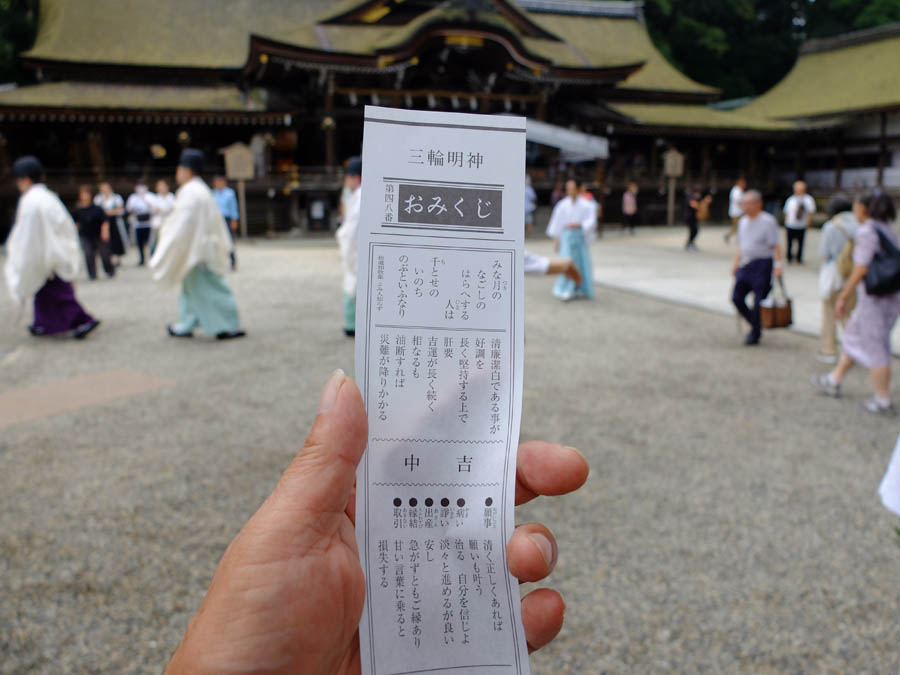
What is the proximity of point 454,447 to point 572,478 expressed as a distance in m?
0.18

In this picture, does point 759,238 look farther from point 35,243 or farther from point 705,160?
point 705,160

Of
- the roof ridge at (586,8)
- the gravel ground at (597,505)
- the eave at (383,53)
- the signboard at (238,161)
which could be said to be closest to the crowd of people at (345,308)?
the gravel ground at (597,505)

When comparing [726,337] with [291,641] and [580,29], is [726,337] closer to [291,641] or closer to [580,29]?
[291,641]

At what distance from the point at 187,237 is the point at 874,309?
487cm

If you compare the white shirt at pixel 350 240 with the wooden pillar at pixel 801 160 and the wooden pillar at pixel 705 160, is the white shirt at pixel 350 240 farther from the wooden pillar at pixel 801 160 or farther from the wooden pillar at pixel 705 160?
the wooden pillar at pixel 801 160

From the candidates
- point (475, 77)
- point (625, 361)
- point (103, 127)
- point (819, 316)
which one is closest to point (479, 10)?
point (475, 77)

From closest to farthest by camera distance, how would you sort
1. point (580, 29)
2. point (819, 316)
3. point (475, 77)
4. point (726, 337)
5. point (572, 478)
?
point (572, 478) < point (726, 337) < point (819, 316) < point (475, 77) < point (580, 29)

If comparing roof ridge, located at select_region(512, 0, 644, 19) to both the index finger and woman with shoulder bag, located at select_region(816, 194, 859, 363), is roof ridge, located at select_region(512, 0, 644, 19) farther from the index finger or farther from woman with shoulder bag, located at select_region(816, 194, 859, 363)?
the index finger

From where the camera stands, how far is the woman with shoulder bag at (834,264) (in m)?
4.49

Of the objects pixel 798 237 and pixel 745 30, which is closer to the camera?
pixel 798 237

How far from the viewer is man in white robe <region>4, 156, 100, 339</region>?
214 inches

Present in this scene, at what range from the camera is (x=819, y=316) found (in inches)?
265

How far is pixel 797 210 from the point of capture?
10312 mm

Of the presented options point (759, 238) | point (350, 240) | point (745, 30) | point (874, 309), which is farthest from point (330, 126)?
point (745, 30)
